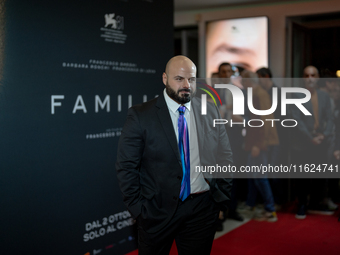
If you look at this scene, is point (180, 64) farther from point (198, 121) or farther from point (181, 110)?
point (198, 121)

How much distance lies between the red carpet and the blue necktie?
4.04ft

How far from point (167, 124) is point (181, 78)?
0.86 ft

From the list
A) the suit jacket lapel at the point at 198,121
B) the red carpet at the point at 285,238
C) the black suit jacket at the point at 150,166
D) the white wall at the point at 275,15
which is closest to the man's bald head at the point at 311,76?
→ the red carpet at the point at 285,238

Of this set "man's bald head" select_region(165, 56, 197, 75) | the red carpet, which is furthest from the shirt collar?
the red carpet

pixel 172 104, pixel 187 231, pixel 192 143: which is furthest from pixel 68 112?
pixel 187 231

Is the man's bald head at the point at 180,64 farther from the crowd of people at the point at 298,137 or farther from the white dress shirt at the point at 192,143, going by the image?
the crowd of people at the point at 298,137

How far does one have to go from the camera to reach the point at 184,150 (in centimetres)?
209

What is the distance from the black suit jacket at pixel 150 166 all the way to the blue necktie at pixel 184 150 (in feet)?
0.16

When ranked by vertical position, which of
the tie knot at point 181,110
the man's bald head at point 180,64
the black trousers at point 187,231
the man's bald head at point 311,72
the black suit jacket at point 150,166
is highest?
the man's bald head at point 311,72

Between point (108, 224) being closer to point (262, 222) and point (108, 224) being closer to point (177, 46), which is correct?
point (262, 222)

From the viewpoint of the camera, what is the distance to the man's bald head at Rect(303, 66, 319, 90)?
3.12 m

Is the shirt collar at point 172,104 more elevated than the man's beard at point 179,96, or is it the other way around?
the man's beard at point 179,96

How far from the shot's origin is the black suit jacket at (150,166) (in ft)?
6.56

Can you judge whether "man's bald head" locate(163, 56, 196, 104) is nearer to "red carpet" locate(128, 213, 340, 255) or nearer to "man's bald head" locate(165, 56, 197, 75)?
"man's bald head" locate(165, 56, 197, 75)
